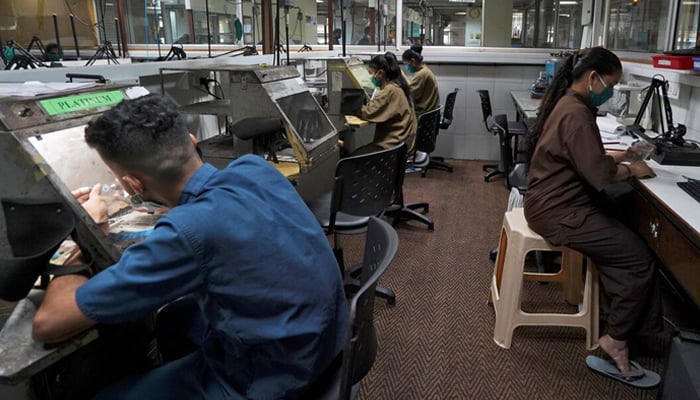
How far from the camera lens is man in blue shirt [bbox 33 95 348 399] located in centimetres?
94

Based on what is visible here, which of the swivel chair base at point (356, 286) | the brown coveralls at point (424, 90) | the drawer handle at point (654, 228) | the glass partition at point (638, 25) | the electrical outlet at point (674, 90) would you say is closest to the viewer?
the drawer handle at point (654, 228)

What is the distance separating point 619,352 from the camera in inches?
80.2

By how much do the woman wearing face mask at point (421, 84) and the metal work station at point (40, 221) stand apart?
11.9ft

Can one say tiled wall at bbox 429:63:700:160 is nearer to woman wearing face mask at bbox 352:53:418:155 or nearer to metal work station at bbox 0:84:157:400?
woman wearing face mask at bbox 352:53:418:155

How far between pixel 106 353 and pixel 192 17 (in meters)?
4.08

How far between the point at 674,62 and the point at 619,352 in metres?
1.42

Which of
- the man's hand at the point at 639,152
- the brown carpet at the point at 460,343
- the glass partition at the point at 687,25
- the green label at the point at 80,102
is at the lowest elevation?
the brown carpet at the point at 460,343

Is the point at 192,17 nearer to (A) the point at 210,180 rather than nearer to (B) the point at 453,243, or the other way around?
(B) the point at 453,243

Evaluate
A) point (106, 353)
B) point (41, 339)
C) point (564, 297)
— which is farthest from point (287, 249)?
point (564, 297)

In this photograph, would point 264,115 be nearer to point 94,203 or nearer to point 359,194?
point 359,194

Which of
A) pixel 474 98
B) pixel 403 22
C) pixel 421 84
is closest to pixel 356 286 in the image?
pixel 421 84

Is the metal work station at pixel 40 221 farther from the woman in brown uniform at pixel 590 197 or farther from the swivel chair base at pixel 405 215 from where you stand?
the swivel chair base at pixel 405 215

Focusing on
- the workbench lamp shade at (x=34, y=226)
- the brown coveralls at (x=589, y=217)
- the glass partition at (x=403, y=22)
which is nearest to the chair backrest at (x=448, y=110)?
the glass partition at (x=403, y=22)

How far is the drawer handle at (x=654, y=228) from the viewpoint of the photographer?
1.90 meters
